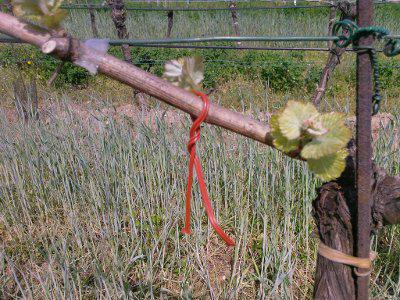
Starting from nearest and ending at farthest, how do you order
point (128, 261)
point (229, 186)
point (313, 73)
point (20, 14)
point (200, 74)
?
point (20, 14) → point (200, 74) → point (128, 261) → point (229, 186) → point (313, 73)

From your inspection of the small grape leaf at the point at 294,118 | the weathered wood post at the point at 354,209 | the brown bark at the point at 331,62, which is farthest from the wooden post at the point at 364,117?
the brown bark at the point at 331,62

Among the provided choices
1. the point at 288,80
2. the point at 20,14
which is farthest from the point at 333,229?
the point at 288,80

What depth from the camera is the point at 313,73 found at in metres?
5.73

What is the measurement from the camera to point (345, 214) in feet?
2.85

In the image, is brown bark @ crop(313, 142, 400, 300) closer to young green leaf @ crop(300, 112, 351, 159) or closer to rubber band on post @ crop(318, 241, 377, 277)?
rubber band on post @ crop(318, 241, 377, 277)

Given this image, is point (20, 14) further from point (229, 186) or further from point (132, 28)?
point (132, 28)

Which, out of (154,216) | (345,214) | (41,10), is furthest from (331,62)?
(41,10)

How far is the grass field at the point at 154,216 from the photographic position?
161 centimetres

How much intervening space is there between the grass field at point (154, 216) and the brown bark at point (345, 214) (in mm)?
504

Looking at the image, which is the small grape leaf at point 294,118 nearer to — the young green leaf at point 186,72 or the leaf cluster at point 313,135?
the leaf cluster at point 313,135

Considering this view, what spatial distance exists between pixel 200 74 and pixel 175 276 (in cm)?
112

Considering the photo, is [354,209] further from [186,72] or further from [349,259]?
[186,72]

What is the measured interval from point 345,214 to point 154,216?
120cm

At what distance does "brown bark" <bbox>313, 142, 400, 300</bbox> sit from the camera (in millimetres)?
865
